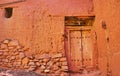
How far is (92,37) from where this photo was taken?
1132 centimetres

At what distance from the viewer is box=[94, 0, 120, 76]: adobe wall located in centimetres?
802

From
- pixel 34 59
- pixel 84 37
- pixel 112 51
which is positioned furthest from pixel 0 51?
pixel 112 51

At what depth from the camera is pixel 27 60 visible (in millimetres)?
10766

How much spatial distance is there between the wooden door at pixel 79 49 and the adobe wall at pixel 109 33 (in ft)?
2.72

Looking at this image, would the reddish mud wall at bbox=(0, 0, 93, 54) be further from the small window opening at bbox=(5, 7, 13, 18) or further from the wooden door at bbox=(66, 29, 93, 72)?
the wooden door at bbox=(66, 29, 93, 72)

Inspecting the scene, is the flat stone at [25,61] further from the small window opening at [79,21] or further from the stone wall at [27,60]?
the small window opening at [79,21]

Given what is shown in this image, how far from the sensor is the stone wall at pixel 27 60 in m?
10.7

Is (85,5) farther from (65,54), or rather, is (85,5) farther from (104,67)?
(104,67)

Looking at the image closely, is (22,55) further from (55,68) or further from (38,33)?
(55,68)

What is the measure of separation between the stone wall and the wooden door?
0.57 m

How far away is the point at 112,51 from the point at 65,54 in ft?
9.60

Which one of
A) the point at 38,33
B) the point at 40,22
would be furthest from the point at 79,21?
the point at 38,33

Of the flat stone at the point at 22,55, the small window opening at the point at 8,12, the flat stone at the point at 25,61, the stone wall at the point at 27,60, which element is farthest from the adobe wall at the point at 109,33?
the small window opening at the point at 8,12

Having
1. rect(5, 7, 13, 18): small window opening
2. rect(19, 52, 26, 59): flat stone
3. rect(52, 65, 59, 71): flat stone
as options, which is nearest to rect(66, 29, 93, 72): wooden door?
rect(52, 65, 59, 71): flat stone
